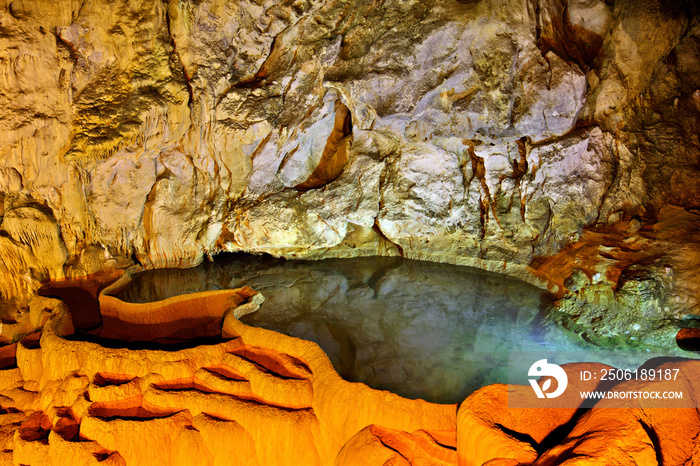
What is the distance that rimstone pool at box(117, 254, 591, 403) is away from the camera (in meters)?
4.71

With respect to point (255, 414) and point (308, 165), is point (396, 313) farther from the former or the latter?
point (308, 165)

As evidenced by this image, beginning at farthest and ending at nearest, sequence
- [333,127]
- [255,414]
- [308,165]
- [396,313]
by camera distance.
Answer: [308,165] < [333,127] < [396,313] < [255,414]

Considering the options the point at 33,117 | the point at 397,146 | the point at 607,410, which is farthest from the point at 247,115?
the point at 607,410

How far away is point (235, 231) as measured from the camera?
8023 mm

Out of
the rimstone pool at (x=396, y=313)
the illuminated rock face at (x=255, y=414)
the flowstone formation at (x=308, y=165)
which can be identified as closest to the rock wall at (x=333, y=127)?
the flowstone formation at (x=308, y=165)

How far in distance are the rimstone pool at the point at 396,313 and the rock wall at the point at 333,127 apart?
58 centimetres

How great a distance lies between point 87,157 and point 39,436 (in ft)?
13.5

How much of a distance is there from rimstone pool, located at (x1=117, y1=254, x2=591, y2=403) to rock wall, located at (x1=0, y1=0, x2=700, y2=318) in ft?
1.90

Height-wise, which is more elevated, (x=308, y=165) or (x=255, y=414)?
(x=308, y=165)

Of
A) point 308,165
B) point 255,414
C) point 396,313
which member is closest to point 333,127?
point 308,165

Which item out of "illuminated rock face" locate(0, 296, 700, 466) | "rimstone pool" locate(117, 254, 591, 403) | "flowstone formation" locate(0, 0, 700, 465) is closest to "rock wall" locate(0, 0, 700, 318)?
"flowstone formation" locate(0, 0, 700, 465)

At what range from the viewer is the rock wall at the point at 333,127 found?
A: 6508 mm

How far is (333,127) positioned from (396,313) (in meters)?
3.71

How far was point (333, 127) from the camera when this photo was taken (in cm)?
Answer: 805
